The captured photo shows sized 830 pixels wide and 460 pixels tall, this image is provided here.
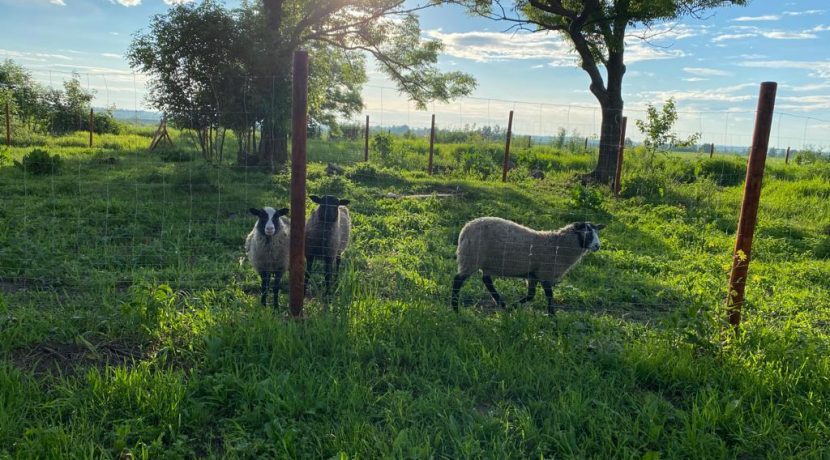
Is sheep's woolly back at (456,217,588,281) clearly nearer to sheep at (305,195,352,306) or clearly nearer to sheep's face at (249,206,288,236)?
sheep at (305,195,352,306)

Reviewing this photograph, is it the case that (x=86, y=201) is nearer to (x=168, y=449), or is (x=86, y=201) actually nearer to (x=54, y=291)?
(x=54, y=291)

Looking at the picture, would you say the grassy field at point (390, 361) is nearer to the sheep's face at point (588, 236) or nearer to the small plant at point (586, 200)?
the sheep's face at point (588, 236)

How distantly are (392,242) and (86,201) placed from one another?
5871mm

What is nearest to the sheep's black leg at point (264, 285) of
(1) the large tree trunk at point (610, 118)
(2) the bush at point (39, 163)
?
(2) the bush at point (39, 163)

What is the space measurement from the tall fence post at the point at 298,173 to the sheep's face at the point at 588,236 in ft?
10.4

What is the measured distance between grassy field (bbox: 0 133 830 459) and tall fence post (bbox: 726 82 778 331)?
23 cm

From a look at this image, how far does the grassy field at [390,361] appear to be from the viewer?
10.5 ft

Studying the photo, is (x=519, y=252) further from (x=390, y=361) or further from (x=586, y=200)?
(x=586, y=200)

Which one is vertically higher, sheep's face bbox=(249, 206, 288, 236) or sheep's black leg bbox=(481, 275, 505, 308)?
sheep's face bbox=(249, 206, 288, 236)

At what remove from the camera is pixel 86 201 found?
950 centimetres

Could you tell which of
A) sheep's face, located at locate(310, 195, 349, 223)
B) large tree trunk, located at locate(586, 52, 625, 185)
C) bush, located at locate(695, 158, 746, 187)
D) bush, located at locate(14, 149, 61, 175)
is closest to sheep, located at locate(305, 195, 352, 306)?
sheep's face, located at locate(310, 195, 349, 223)

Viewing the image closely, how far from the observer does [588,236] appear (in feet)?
19.2

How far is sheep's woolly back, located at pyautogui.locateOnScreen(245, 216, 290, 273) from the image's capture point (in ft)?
19.1

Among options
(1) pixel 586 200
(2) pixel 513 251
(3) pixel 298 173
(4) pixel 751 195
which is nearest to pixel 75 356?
(3) pixel 298 173
